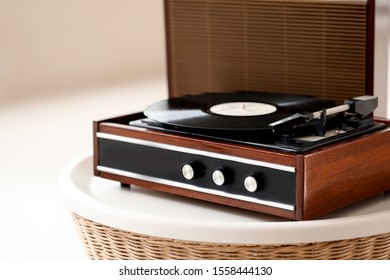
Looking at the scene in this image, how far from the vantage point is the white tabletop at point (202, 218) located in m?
1.34

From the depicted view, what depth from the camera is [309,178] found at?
1.34 m

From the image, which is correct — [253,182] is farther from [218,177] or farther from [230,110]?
[230,110]

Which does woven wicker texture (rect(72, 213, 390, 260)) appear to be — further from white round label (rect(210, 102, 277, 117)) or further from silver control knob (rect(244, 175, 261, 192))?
white round label (rect(210, 102, 277, 117))

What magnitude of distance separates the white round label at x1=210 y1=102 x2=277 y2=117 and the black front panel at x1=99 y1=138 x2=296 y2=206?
14cm

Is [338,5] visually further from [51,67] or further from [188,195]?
[51,67]

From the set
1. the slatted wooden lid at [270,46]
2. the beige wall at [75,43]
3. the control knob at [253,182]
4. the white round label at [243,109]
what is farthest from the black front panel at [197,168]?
the beige wall at [75,43]

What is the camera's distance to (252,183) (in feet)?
4.58

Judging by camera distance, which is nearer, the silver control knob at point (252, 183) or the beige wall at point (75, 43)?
the silver control knob at point (252, 183)

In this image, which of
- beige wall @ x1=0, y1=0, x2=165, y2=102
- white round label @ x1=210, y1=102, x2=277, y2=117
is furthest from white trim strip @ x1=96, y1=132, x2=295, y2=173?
beige wall @ x1=0, y1=0, x2=165, y2=102

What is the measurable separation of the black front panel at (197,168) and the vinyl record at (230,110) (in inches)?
2.4

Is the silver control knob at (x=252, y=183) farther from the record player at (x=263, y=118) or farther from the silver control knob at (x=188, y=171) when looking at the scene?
the silver control knob at (x=188, y=171)

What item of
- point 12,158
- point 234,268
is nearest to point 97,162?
point 234,268

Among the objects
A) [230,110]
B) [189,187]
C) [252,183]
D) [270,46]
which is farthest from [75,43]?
[252,183]

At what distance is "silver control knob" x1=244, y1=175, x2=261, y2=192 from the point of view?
1.39 meters
